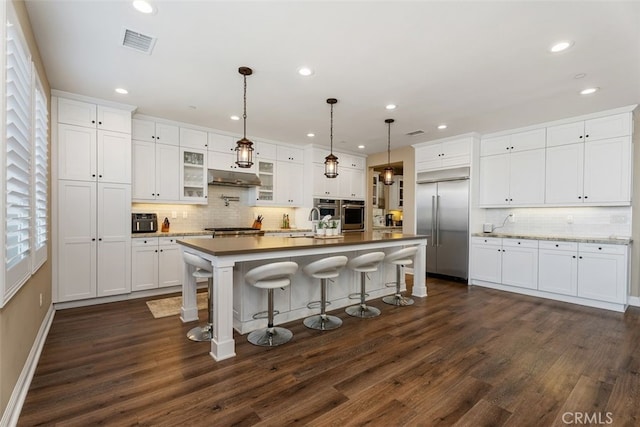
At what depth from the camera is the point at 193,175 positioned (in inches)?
203

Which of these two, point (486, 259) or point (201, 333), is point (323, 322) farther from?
point (486, 259)

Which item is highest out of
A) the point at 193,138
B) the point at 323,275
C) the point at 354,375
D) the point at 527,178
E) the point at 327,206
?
the point at 193,138

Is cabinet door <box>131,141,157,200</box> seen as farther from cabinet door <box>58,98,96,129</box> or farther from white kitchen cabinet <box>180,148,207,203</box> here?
cabinet door <box>58,98,96,129</box>

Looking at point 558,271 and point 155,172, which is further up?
point 155,172

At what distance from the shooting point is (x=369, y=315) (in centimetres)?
368

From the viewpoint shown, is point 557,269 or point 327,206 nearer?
point 557,269

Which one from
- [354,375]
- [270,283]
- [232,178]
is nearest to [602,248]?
[354,375]

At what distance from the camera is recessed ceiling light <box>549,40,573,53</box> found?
2527 mm

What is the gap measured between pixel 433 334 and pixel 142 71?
13.1 ft

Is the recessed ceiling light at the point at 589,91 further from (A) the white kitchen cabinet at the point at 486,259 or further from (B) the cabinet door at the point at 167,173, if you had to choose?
(B) the cabinet door at the point at 167,173

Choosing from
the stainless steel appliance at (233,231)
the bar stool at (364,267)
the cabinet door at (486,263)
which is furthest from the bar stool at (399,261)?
the stainless steel appliance at (233,231)

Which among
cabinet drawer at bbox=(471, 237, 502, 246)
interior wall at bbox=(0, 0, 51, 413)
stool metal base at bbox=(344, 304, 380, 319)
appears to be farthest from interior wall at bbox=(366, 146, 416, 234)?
interior wall at bbox=(0, 0, 51, 413)

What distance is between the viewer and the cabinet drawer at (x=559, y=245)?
431 centimetres

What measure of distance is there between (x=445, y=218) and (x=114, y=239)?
5315mm
